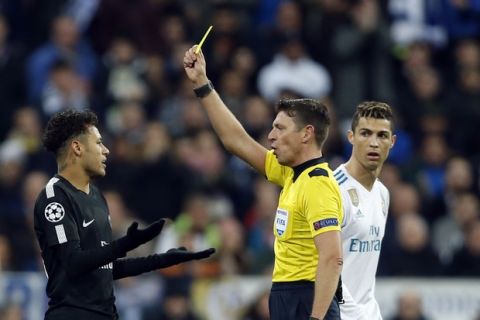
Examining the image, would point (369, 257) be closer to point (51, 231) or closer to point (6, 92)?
point (51, 231)

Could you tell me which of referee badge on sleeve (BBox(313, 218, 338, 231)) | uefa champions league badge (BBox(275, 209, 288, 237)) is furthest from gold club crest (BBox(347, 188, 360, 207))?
referee badge on sleeve (BBox(313, 218, 338, 231))

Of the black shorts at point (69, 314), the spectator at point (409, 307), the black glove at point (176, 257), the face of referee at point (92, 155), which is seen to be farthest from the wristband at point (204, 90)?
the spectator at point (409, 307)

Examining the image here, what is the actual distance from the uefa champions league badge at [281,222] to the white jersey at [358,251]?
29.0 inches

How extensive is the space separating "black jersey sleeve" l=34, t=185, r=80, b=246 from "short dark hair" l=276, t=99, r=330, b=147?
1483 mm

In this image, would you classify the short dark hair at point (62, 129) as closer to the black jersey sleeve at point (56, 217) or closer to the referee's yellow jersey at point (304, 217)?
the black jersey sleeve at point (56, 217)

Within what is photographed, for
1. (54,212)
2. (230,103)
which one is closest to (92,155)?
(54,212)

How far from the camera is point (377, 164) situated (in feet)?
30.2

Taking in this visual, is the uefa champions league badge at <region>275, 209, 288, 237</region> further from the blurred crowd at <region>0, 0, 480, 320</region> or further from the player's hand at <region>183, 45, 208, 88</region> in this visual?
the blurred crowd at <region>0, 0, 480, 320</region>

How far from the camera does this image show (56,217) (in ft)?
26.0

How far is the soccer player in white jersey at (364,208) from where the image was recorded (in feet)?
29.6

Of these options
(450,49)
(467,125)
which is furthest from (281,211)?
(450,49)

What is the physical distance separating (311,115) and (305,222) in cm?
67

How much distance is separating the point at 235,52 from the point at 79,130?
8.84m

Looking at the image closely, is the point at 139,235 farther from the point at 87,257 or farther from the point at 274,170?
the point at 274,170
